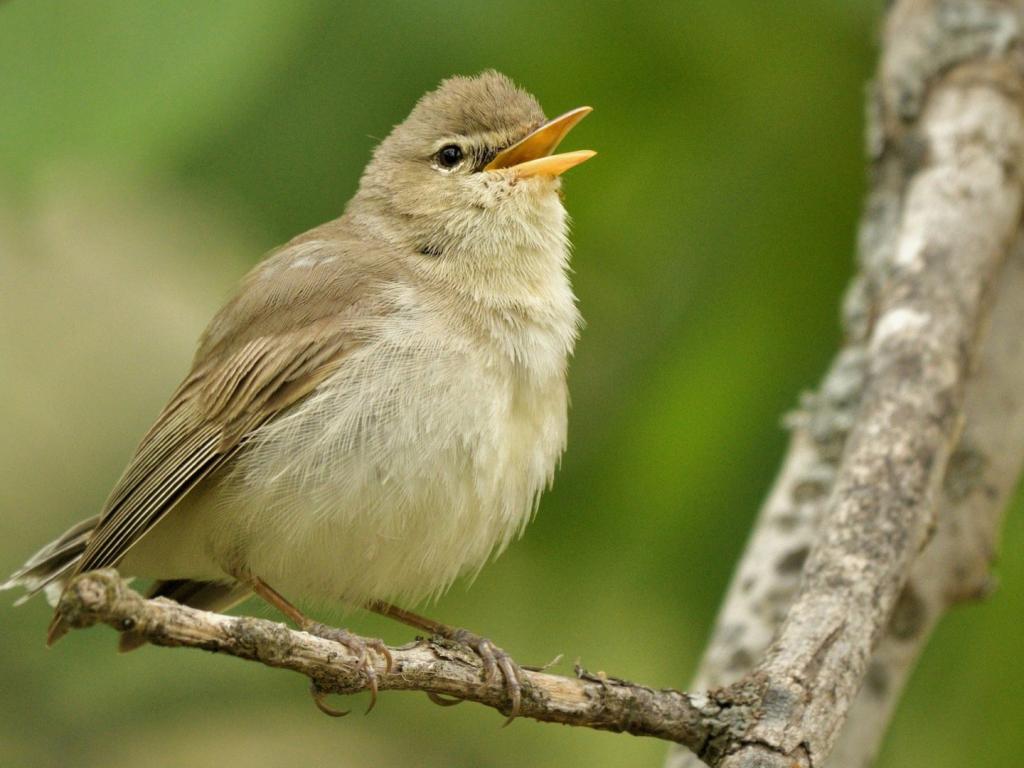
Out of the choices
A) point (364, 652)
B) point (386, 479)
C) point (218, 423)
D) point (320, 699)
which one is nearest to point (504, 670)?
point (364, 652)

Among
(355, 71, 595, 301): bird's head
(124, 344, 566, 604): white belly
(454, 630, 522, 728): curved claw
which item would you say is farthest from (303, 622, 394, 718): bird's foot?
(355, 71, 595, 301): bird's head

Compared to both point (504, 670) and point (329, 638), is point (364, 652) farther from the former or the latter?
point (504, 670)

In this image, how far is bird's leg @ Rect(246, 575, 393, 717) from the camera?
2.86 metres

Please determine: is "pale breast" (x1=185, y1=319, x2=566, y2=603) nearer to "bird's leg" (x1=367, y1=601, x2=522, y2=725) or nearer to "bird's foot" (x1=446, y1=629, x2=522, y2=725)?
"bird's leg" (x1=367, y1=601, x2=522, y2=725)

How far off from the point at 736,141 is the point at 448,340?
1.49 meters

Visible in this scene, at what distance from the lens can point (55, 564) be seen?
13.7 feet

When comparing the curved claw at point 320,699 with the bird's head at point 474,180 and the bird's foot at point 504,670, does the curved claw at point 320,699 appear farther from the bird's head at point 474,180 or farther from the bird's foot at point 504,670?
the bird's head at point 474,180

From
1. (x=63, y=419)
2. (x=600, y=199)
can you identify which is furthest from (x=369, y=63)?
(x=63, y=419)

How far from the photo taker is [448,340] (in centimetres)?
365

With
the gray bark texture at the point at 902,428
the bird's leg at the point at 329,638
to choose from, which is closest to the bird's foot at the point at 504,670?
the bird's leg at the point at 329,638

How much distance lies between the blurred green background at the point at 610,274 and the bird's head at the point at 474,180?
0.14m

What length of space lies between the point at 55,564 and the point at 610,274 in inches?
88.7

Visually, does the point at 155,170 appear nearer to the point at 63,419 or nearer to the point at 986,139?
the point at 986,139

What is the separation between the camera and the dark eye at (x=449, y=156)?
167 inches
